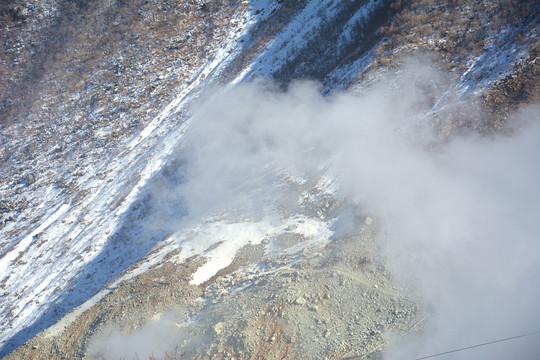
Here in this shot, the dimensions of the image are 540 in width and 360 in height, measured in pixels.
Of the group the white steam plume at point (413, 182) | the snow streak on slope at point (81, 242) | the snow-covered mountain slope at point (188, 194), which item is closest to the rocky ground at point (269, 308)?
the snow-covered mountain slope at point (188, 194)

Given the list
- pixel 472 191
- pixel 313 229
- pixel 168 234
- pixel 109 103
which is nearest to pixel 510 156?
pixel 472 191

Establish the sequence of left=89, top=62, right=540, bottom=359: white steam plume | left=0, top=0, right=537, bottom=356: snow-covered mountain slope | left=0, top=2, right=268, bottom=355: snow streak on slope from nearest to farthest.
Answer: left=89, top=62, right=540, bottom=359: white steam plume → left=0, top=0, right=537, bottom=356: snow-covered mountain slope → left=0, top=2, right=268, bottom=355: snow streak on slope

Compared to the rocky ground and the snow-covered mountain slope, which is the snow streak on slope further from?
the rocky ground

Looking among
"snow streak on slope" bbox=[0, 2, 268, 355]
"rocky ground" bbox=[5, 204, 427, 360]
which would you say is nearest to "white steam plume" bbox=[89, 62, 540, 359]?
"rocky ground" bbox=[5, 204, 427, 360]

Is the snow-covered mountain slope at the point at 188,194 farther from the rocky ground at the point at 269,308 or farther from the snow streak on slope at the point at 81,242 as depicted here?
the rocky ground at the point at 269,308

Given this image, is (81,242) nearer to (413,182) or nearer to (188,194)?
(188,194)

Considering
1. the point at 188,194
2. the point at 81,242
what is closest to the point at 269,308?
the point at 188,194

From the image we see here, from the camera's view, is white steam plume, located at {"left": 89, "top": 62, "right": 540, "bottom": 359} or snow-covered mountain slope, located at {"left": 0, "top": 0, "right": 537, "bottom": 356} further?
snow-covered mountain slope, located at {"left": 0, "top": 0, "right": 537, "bottom": 356}

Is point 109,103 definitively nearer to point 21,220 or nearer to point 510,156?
point 21,220
